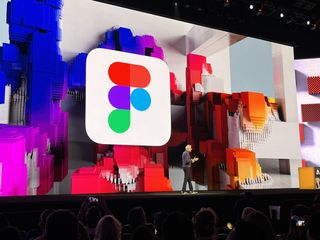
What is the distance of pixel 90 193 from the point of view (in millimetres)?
5887

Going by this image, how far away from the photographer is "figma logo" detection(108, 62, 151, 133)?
6.08 m

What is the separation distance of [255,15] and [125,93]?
13.1 ft

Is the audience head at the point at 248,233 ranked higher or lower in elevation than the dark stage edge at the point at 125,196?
lower

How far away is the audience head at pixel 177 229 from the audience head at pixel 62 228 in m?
0.45

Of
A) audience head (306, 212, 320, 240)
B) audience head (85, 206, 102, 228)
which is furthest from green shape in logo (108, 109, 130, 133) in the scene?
audience head (306, 212, 320, 240)

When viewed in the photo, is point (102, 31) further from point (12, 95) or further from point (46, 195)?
point (46, 195)

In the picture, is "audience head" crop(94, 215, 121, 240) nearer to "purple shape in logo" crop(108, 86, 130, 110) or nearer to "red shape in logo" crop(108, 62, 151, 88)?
"purple shape in logo" crop(108, 86, 130, 110)

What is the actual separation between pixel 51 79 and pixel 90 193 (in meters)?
1.86

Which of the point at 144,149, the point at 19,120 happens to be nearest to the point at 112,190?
the point at 144,149

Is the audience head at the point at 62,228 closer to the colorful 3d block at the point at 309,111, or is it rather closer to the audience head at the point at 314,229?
the audience head at the point at 314,229

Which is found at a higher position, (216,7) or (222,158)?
(216,7)

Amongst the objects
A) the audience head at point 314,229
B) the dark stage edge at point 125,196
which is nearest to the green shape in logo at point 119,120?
the dark stage edge at point 125,196

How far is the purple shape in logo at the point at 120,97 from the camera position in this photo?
6078 mm

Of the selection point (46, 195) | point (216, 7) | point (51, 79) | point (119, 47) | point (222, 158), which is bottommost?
point (46, 195)
